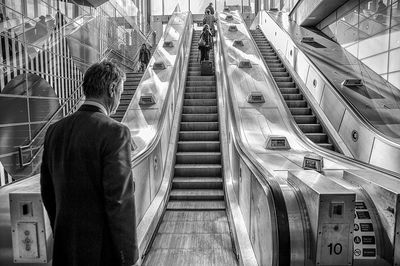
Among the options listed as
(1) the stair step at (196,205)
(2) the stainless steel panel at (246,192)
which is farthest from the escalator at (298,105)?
(2) the stainless steel panel at (246,192)

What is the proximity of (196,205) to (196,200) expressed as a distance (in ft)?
0.76

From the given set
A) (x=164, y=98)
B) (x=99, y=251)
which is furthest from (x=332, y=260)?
(x=164, y=98)

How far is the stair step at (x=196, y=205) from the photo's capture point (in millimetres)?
5047

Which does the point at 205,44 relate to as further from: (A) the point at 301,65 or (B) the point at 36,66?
(B) the point at 36,66

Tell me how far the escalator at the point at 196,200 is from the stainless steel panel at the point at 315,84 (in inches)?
92.6

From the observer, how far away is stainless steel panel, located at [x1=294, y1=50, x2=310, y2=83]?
8.07m

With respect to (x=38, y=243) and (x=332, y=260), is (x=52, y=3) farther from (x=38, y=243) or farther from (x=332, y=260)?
(x=332, y=260)

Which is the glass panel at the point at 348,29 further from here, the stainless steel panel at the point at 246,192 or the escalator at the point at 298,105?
the stainless steel panel at the point at 246,192

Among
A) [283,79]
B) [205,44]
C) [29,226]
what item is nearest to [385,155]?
[29,226]

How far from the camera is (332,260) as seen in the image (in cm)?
211

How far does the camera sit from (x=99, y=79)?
164 cm

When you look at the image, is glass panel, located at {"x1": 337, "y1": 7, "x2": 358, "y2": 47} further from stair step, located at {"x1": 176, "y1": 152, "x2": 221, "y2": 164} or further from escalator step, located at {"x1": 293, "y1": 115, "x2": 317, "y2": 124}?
stair step, located at {"x1": 176, "y1": 152, "x2": 221, "y2": 164}

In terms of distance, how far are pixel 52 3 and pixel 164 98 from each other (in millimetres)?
5816

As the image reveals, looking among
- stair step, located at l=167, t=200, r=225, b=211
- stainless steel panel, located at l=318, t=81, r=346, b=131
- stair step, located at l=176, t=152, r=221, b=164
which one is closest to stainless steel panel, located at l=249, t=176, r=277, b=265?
stair step, located at l=167, t=200, r=225, b=211
